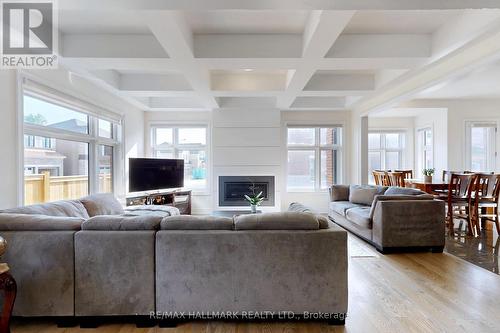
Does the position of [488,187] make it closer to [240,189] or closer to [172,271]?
[240,189]

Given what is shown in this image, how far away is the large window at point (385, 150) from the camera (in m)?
7.53

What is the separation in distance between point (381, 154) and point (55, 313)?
7.57 meters

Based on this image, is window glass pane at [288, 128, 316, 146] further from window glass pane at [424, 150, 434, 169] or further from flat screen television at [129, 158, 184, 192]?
window glass pane at [424, 150, 434, 169]

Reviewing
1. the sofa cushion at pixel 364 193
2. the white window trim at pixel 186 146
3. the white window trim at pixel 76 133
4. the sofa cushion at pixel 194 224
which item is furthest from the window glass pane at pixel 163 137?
the sofa cushion at pixel 194 224

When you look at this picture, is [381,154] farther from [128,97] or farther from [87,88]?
[87,88]

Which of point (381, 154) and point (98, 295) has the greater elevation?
point (381, 154)

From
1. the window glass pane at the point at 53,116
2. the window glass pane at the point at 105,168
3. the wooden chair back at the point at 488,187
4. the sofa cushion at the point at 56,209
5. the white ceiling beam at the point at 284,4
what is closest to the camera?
the white ceiling beam at the point at 284,4

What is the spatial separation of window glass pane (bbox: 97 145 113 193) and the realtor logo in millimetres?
1821

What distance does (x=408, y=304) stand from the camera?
2.31 metres

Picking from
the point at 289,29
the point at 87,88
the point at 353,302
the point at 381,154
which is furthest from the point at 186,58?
the point at 381,154

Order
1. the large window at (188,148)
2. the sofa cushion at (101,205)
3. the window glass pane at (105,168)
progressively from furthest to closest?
the large window at (188,148) < the window glass pane at (105,168) < the sofa cushion at (101,205)

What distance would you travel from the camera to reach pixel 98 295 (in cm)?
200

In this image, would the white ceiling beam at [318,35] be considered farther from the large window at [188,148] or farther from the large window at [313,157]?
the large window at [188,148]

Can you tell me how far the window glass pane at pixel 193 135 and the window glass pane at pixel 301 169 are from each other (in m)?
2.09
